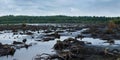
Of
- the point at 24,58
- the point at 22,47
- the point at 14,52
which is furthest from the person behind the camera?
the point at 22,47

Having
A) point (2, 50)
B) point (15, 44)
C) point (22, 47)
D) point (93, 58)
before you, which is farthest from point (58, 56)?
point (15, 44)

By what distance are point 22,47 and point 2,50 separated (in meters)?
4.62

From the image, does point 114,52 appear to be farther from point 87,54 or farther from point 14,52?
point 14,52

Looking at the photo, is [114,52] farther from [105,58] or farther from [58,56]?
[58,56]

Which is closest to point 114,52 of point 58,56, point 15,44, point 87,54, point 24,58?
point 87,54

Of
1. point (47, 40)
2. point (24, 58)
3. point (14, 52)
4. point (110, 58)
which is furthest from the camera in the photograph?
point (47, 40)

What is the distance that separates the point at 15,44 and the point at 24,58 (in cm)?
1262

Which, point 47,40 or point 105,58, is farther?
point 47,40

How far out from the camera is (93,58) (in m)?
26.5

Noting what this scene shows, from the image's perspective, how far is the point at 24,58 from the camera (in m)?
28.1

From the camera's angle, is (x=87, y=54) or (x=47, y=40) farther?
(x=47, y=40)

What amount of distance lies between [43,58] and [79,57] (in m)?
3.27

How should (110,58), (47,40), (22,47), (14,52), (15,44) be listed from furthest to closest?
(47,40) < (15,44) < (22,47) < (14,52) < (110,58)

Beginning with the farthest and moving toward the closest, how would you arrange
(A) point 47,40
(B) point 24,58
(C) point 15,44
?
(A) point 47,40 → (C) point 15,44 → (B) point 24,58
